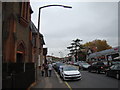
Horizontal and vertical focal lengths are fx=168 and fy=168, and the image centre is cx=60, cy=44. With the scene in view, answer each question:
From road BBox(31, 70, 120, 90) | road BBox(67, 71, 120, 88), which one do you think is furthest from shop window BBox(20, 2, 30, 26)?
road BBox(67, 71, 120, 88)

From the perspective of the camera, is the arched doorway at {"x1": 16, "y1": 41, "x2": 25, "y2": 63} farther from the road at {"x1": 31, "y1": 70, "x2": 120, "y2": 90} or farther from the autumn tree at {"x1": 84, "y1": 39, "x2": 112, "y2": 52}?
the autumn tree at {"x1": 84, "y1": 39, "x2": 112, "y2": 52}

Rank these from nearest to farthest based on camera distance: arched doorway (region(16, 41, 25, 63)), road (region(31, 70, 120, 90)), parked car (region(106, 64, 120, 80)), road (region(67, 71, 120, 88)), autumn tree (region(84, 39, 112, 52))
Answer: road (region(31, 70, 120, 90)), road (region(67, 71, 120, 88)), arched doorway (region(16, 41, 25, 63)), parked car (region(106, 64, 120, 80)), autumn tree (region(84, 39, 112, 52))

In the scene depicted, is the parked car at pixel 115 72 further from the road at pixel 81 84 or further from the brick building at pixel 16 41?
the brick building at pixel 16 41

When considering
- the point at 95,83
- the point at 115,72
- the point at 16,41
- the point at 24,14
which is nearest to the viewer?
the point at 16,41

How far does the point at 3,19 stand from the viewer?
12570 mm

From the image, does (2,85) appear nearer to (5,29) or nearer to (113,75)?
(5,29)

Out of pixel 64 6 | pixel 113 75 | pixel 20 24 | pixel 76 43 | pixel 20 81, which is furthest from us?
pixel 76 43

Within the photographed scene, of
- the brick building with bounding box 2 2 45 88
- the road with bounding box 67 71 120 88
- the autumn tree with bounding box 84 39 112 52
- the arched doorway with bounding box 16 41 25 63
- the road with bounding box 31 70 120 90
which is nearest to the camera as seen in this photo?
the brick building with bounding box 2 2 45 88

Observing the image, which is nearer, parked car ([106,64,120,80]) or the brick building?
the brick building

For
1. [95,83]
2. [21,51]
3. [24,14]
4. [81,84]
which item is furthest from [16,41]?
[95,83]

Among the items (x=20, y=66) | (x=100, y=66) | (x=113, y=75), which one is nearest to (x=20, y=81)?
(x=20, y=66)

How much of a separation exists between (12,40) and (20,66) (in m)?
2.79

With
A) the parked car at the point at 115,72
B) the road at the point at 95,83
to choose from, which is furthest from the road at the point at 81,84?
the parked car at the point at 115,72

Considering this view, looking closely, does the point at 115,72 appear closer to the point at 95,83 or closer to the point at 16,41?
the point at 95,83
